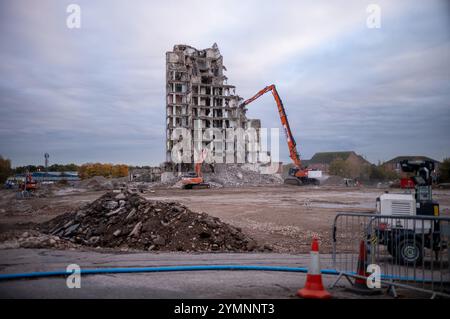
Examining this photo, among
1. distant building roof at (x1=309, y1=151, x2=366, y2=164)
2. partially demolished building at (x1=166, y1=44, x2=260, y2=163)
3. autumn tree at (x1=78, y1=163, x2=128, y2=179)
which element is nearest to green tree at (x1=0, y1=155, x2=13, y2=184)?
partially demolished building at (x1=166, y1=44, x2=260, y2=163)

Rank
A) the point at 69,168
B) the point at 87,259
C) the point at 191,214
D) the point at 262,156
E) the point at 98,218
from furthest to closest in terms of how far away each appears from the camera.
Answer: the point at 69,168 < the point at 262,156 < the point at 98,218 < the point at 191,214 < the point at 87,259

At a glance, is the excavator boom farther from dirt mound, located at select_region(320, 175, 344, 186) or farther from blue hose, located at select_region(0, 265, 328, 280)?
blue hose, located at select_region(0, 265, 328, 280)

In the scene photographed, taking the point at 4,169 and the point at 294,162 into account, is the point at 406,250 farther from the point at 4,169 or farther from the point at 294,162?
the point at 4,169

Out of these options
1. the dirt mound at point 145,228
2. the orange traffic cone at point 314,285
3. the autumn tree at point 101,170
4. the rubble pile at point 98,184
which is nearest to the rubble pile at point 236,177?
the rubble pile at point 98,184

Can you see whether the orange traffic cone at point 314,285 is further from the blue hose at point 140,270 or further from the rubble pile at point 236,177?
the rubble pile at point 236,177

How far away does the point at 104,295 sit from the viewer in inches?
258

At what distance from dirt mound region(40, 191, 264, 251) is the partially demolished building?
6438 cm

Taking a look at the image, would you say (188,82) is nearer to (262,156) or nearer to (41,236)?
(262,156)

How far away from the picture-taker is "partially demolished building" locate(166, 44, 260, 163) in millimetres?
83062

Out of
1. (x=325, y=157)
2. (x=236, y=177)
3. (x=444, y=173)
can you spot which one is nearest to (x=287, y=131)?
(x=236, y=177)

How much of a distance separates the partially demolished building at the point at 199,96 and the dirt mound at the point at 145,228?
6438 cm

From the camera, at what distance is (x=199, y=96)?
277 ft

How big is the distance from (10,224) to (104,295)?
1640 cm
